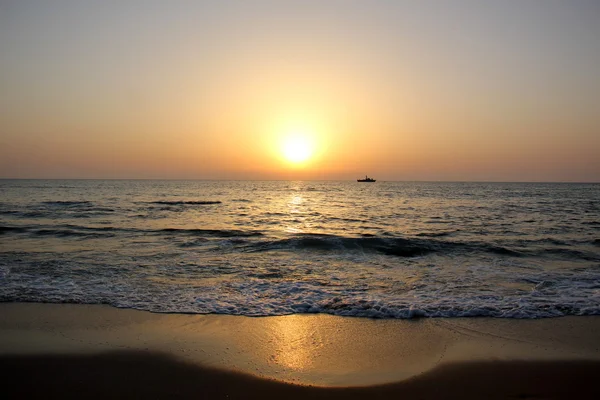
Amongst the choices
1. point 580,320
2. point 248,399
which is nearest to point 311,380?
point 248,399

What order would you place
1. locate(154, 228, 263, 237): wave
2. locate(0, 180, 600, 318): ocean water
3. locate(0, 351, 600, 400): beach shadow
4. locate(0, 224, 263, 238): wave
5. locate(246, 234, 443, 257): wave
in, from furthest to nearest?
1. locate(154, 228, 263, 237): wave
2. locate(0, 224, 263, 238): wave
3. locate(246, 234, 443, 257): wave
4. locate(0, 180, 600, 318): ocean water
5. locate(0, 351, 600, 400): beach shadow

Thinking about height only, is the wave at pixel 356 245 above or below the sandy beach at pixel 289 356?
below

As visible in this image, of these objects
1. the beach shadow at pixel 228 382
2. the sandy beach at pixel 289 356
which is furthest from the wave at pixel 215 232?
the beach shadow at pixel 228 382

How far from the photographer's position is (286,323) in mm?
8031

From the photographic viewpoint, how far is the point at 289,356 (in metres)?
6.35

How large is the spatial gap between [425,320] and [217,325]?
430cm

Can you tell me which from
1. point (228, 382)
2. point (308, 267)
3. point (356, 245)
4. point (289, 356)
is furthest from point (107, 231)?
point (228, 382)

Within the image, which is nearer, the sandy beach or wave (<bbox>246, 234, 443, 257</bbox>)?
the sandy beach

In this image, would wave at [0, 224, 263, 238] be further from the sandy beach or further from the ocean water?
the sandy beach

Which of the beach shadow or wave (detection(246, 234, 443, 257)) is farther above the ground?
the beach shadow

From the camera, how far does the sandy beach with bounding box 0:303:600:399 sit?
5.36 m

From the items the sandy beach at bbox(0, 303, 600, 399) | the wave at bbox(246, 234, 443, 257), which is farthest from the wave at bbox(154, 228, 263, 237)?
the sandy beach at bbox(0, 303, 600, 399)

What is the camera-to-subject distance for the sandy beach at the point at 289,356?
17.6 ft

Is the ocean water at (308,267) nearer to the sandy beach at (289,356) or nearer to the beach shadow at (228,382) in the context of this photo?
the sandy beach at (289,356)
